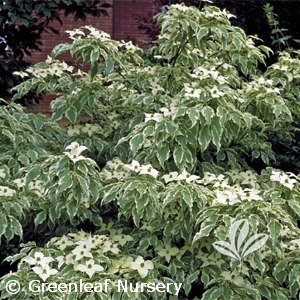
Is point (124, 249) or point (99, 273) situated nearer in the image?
point (99, 273)

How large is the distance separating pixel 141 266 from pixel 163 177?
398 mm

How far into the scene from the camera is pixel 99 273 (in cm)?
223

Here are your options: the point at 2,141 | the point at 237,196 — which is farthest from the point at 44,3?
the point at 237,196

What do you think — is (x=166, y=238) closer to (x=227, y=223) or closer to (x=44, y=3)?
(x=227, y=223)

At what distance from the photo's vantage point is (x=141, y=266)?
2.30 meters

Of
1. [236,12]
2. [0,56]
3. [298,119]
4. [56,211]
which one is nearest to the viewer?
[56,211]

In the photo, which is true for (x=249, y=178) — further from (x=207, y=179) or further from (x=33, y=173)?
(x=33, y=173)

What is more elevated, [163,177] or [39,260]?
[163,177]

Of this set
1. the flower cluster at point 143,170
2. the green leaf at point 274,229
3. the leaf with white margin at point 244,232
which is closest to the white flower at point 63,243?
the flower cluster at point 143,170

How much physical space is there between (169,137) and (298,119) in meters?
1.31

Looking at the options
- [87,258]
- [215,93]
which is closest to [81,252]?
[87,258]

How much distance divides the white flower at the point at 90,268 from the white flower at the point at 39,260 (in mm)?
123

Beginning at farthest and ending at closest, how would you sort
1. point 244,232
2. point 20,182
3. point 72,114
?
point 72,114, point 20,182, point 244,232

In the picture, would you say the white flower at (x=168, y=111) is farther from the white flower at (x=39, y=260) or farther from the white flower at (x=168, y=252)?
the white flower at (x=39, y=260)
